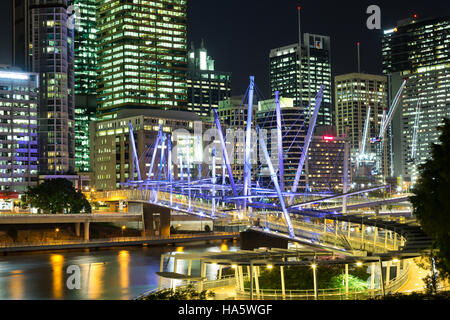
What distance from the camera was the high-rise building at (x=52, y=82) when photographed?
134m

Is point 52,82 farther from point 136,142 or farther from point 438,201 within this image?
point 438,201

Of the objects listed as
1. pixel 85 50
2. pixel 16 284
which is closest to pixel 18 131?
pixel 85 50

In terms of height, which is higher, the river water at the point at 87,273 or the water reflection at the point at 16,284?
the water reflection at the point at 16,284

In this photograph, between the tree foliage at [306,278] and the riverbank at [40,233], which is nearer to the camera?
the tree foliage at [306,278]

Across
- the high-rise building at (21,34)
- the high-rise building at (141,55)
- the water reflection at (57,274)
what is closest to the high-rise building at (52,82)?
the high-rise building at (21,34)

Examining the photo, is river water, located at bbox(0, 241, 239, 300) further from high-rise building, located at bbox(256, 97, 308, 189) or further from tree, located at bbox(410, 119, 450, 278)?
high-rise building, located at bbox(256, 97, 308, 189)

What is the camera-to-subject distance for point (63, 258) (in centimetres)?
6744

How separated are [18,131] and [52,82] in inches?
628

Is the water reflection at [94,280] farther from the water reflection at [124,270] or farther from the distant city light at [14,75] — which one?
the distant city light at [14,75]

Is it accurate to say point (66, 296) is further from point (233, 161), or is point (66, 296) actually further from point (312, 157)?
point (312, 157)

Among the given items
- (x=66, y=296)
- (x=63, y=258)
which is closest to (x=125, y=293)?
(x=66, y=296)

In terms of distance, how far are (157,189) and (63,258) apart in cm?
1930

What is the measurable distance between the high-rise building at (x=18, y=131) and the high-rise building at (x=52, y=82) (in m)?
7.11

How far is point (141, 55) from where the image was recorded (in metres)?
170
